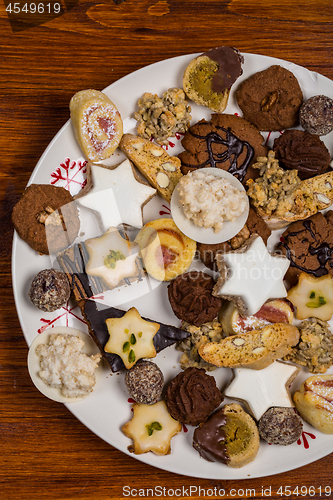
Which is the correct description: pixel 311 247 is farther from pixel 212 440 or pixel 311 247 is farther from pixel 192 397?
pixel 212 440

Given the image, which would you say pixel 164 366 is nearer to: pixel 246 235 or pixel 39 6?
pixel 246 235

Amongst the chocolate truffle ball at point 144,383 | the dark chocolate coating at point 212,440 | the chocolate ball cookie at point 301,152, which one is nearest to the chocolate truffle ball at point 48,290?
the chocolate truffle ball at point 144,383

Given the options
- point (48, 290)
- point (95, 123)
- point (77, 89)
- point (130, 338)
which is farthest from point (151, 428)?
point (77, 89)

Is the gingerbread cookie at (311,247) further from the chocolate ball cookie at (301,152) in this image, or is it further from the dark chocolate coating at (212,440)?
the dark chocolate coating at (212,440)

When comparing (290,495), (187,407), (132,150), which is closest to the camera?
(187,407)

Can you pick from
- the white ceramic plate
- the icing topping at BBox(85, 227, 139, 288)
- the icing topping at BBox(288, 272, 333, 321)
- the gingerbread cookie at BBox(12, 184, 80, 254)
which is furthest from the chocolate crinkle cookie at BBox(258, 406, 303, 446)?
the gingerbread cookie at BBox(12, 184, 80, 254)

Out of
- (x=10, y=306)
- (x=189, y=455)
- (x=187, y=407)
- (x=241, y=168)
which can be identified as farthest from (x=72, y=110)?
(x=189, y=455)
